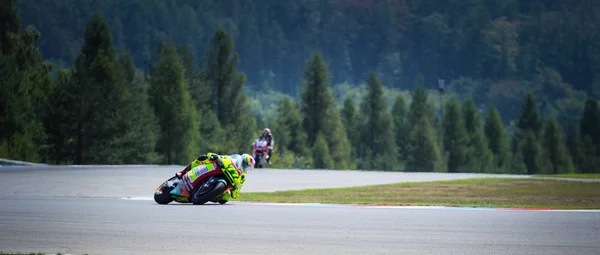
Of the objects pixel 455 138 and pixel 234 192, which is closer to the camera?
pixel 234 192

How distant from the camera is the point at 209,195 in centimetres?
1936

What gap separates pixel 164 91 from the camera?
79.8 m

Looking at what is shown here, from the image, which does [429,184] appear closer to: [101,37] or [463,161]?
[101,37]

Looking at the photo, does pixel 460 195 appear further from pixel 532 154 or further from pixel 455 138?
pixel 532 154

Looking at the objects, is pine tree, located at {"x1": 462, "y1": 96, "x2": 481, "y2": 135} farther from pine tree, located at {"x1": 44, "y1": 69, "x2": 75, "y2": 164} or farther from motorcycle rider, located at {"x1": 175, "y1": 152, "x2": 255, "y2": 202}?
motorcycle rider, located at {"x1": 175, "y1": 152, "x2": 255, "y2": 202}

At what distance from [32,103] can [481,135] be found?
76483mm

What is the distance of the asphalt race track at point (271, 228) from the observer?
1219 centimetres

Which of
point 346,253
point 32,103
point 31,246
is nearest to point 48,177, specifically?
point 31,246

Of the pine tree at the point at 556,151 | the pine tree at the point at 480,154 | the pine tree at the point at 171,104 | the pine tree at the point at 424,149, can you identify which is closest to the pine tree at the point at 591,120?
the pine tree at the point at 556,151

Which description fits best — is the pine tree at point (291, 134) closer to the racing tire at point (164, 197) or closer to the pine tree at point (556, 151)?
the pine tree at point (556, 151)

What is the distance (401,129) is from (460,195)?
115806mm

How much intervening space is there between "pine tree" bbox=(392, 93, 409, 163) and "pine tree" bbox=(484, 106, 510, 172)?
1362cm

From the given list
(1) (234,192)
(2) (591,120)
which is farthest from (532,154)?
(1) (234,192)

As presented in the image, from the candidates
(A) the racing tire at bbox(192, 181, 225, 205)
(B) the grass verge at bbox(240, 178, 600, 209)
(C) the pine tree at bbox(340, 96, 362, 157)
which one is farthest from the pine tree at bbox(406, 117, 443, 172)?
(A) the racing tire at bbox(192, 181, 225, 205)
